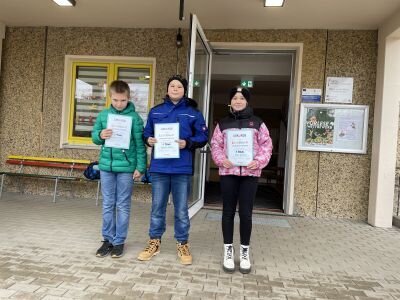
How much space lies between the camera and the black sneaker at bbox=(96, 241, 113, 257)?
339cm

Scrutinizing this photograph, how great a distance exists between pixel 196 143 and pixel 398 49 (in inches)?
151

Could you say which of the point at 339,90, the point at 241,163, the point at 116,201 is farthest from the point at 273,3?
the point at 116,201

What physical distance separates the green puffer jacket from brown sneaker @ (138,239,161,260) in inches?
25.8

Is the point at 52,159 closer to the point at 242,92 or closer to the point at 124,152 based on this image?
the point at 124,152

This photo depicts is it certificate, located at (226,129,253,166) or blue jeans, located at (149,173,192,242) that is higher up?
certificate, located at (226,129,253,166)

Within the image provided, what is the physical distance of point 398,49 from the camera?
5457mm

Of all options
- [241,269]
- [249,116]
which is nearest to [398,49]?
[249,116]

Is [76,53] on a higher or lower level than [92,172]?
higher

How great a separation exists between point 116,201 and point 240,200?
1.12 m

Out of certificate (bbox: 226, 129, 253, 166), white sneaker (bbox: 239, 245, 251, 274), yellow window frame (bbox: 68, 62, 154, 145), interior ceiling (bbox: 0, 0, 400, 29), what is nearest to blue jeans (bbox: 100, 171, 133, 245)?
certificate (bbox: 226, 129, 253, 166)

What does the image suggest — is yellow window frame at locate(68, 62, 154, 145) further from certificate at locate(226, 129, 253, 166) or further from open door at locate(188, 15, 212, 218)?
certificate at locate(226, 129, 253, 166)

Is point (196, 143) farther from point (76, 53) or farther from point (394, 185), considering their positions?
point (76, 53)

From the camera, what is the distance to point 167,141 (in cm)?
324

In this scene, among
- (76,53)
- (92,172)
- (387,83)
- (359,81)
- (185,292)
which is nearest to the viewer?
(185,292)
